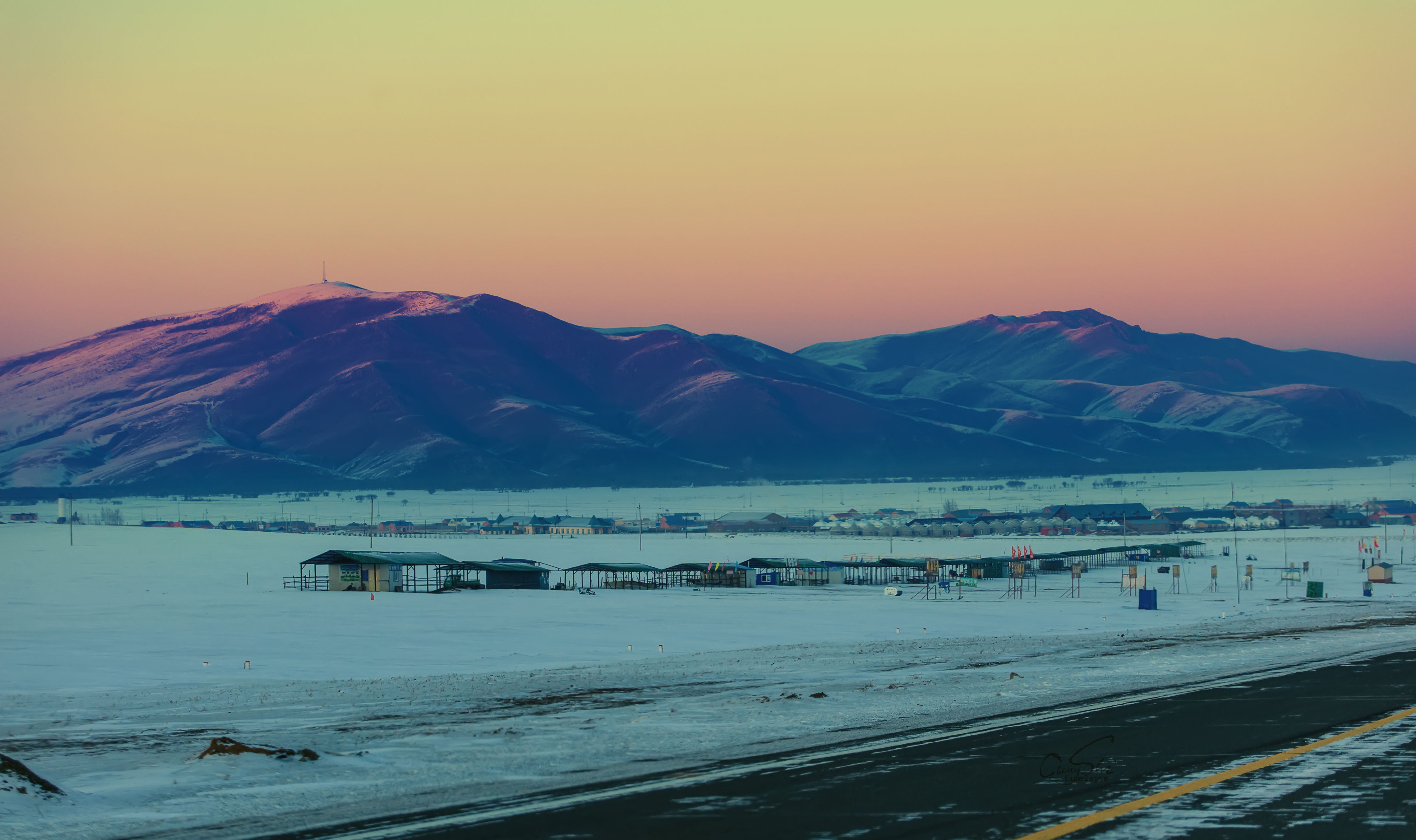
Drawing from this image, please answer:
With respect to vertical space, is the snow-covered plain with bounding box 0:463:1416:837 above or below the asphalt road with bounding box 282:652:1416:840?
below

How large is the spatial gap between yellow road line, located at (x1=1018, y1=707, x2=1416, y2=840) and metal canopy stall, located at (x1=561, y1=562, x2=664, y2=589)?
241 feet

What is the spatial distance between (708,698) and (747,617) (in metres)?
39.6

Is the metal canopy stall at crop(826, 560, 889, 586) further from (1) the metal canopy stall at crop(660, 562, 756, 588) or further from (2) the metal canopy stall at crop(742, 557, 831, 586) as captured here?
(1) the metal canopy stall at crop(660, 562, 756, 588)

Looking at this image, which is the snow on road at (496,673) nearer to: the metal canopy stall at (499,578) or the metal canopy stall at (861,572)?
the metal canopy stall at (499,578)

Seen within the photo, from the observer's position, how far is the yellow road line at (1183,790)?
40.0 ft

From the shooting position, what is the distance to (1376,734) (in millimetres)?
18750

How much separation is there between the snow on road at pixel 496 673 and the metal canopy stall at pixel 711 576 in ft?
11.7

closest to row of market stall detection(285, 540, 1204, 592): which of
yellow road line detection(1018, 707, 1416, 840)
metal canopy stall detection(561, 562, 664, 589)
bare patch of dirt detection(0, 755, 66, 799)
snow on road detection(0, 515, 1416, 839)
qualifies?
metal canopy stall detection(561, 562, 664, 589)

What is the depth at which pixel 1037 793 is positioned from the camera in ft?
46.9

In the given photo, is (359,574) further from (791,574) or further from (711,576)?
(791,574)

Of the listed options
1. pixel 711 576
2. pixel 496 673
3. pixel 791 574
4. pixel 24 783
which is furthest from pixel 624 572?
pixel 24 783

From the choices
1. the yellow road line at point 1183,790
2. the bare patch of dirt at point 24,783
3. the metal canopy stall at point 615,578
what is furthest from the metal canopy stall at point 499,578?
the yellow road line at point 1183,790

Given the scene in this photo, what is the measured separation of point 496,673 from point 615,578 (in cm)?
6565

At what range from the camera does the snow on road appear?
16.4 metres
